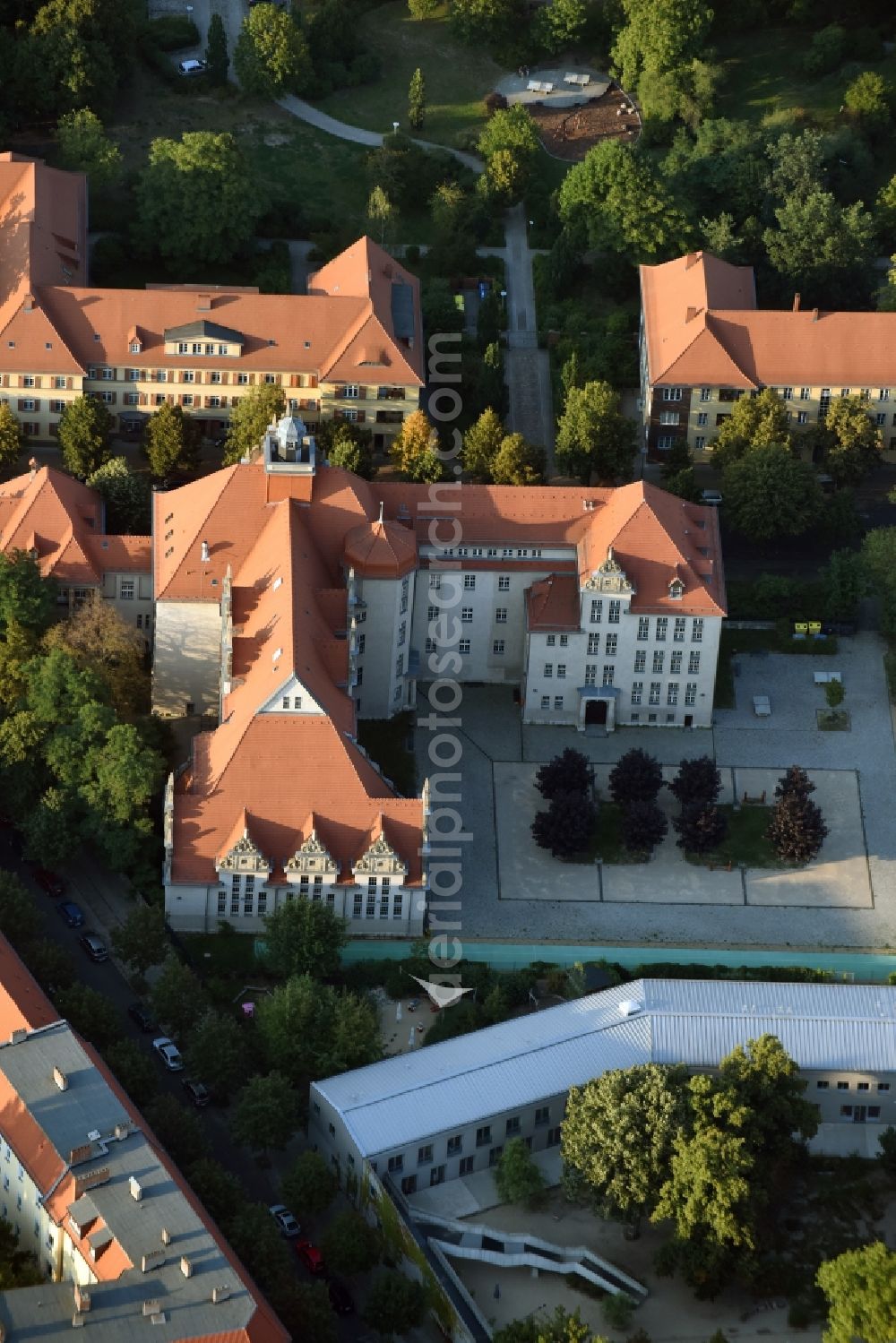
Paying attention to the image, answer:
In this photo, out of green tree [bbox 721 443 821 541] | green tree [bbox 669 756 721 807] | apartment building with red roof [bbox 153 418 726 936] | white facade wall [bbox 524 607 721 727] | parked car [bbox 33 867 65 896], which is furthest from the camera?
green tree [bbox 721 443 821 541]

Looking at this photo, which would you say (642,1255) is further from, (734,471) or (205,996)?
(734,471)

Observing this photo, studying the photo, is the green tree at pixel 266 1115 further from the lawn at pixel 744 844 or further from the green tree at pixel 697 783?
the green tree at pixel 697 783

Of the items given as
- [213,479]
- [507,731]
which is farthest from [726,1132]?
[213,479]

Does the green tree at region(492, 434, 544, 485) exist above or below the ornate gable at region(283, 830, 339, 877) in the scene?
above

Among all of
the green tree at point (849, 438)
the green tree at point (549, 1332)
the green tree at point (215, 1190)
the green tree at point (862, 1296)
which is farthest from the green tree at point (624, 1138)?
the green tree at point (849, 438)

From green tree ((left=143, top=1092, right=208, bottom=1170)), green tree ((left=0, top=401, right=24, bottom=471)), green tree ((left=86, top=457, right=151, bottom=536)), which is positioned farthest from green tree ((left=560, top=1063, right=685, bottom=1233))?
green tree ((left=0, top=401, right=24, bottom=471))

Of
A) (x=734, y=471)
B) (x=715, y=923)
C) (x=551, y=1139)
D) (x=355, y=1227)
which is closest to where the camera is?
(x=355, y=1227)

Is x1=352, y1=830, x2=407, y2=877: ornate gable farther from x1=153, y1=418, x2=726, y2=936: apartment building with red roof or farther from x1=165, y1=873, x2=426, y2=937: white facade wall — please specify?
x1=153, y1=418, x2=726, y2=936: apartment building with red roof

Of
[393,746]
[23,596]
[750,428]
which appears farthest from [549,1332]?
[750,428]

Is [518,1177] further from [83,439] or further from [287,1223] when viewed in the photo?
[83,439]
